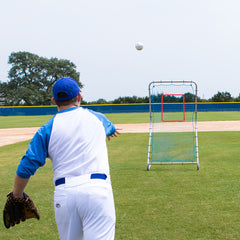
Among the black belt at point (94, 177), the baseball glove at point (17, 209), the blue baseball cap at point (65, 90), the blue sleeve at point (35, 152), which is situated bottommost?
the baseball glove at point (17, 209)

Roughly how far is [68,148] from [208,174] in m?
6.10

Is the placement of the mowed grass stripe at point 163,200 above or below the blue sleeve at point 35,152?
below

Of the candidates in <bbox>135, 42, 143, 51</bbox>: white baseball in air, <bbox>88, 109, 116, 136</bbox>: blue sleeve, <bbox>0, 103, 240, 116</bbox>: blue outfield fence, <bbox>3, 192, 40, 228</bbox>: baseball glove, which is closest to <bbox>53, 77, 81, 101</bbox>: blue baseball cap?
<bbox>88, 109, 116, 136</bbox>: blue sleeve

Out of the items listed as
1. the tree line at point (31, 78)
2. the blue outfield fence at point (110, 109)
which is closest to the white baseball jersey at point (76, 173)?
the blue outfield fence at point (110, 109)

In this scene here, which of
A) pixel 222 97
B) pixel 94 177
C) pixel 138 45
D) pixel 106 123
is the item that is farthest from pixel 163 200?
pixel 222 97

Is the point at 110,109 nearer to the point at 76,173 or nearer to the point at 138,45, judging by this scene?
the point at 138,45

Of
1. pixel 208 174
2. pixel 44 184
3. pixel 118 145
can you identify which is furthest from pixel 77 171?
pixel 118 145

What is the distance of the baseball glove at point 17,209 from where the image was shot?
280 centimetres

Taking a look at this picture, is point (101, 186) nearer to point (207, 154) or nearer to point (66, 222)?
point (66, 222)

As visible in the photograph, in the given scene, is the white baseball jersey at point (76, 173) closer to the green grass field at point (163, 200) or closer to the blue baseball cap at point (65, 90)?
the blue baseball cap at point (65, 90)

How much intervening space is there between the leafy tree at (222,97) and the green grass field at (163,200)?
51463 millimetres

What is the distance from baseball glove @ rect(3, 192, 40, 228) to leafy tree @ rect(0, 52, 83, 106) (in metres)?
76.1

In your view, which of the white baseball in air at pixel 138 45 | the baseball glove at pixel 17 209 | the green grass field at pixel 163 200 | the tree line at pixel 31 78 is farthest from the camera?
the tree line at pixel 31 78

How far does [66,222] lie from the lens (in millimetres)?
2453
